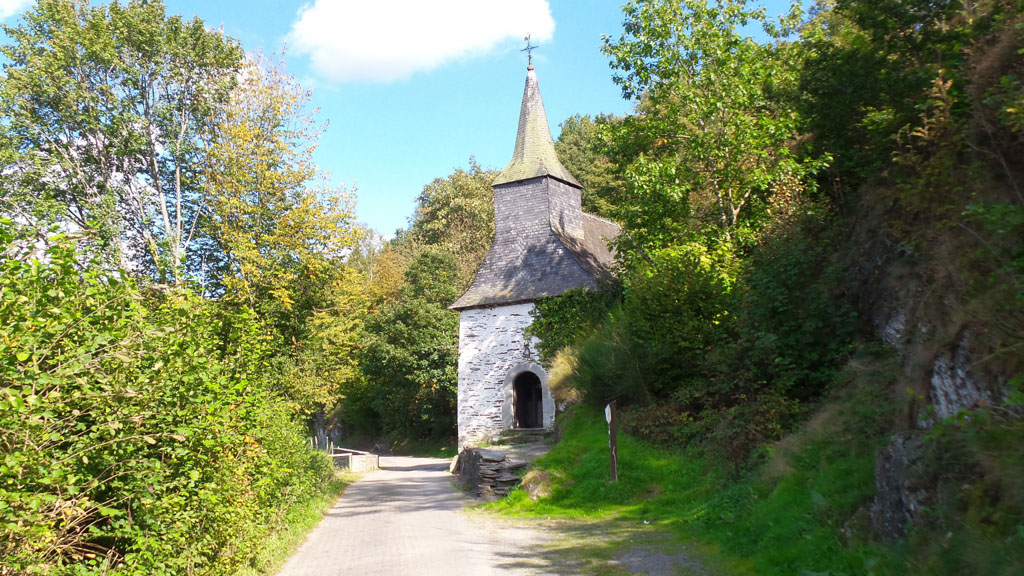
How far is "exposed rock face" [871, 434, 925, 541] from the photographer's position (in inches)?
194

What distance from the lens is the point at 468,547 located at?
28.7ft

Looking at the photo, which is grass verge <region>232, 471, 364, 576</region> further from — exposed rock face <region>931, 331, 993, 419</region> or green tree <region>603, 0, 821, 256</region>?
green tree <region>603, 0, 821, 256</region>

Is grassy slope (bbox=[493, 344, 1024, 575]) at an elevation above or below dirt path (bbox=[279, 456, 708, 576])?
above

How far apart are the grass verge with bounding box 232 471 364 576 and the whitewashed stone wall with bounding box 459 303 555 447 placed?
30.2 ft

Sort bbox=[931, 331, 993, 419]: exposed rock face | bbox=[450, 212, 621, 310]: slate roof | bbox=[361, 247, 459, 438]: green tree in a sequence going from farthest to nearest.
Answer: bbox=[361, 247, 459, 438]: green tree < bbox=[450, 212, 621, 310]: slate roof < bbox=[931, 331, 993, 419]: exposed rock face

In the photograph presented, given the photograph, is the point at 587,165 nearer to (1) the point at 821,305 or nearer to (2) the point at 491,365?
(2) the point at 491,365

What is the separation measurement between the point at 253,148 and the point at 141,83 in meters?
6.54

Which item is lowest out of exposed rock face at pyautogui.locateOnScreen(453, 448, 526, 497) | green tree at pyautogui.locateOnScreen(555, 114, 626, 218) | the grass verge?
the grass verge

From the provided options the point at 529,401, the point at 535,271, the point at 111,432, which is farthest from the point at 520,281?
the point at 111,432

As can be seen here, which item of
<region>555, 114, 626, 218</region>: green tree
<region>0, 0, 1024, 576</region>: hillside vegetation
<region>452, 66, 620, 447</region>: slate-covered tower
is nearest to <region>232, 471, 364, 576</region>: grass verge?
<region>0, 0, 1024, 576</region>: hillside vegetation

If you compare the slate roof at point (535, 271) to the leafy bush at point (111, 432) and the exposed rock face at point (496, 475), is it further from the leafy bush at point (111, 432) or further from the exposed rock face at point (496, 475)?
the leafy bush at point (111, 432)

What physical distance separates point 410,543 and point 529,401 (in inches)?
605

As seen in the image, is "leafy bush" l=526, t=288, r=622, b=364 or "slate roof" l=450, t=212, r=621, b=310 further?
"slate roof" l=450, t=212, r=621, b=310

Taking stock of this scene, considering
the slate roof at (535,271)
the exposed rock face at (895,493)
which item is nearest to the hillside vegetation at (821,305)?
the exposed rock face at (895,493)
